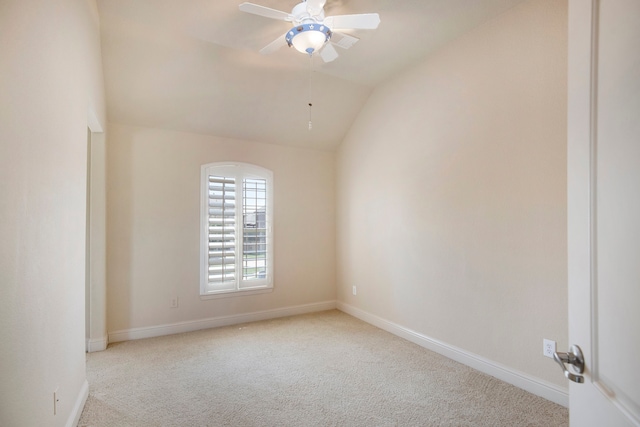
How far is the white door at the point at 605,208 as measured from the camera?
59 centimetres

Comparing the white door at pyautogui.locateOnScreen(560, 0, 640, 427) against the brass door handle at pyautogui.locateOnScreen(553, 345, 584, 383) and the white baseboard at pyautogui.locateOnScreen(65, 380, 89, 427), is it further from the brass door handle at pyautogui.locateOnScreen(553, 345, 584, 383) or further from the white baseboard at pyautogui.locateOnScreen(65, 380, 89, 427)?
the white baseboard at pyautogui.locateOnScreen(65, 380, 89, 427)

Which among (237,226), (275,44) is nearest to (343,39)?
(275,44)

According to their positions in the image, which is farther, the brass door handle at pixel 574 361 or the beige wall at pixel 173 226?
the beige wall at pixel 173 226

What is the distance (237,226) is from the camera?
14.2 ft

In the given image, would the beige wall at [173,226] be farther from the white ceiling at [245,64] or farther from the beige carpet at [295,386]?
the beige carpet at [295,386]

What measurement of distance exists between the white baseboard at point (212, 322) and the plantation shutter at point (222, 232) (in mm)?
444

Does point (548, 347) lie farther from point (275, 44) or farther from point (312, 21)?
point (275, 44)

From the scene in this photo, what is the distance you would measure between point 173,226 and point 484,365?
3.65 metres

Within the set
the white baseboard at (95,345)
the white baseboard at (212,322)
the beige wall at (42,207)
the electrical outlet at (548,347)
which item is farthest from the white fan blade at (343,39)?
the white baseboard at (95,345)

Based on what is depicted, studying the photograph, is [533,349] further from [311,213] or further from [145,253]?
[145,253]

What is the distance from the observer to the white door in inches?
23.3

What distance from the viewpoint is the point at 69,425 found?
6.51ft

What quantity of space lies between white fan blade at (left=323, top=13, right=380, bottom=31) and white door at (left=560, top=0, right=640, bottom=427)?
4.82 ft

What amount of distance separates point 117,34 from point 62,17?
1.18 metres
